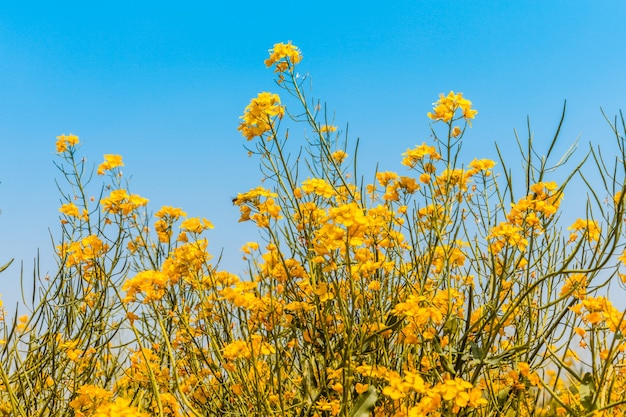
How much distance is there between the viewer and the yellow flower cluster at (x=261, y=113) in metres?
2.34

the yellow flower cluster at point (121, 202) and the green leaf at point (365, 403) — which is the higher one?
the yellow flower cluster at point (121, 202)

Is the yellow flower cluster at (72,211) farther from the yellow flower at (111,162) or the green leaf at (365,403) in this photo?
the green leaf at (365,403)

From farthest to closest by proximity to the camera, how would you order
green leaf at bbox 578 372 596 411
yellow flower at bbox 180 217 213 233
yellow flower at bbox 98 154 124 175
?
yellow flower at bbox 98 154 124 175 < yellow flower at bbox 180 217 213 233 < green leaf at bbox 578 372 596 411

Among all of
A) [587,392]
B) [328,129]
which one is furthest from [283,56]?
[587,392]

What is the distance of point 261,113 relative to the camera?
7.72 feet

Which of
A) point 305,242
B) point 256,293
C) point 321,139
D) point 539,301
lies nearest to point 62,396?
point 256,293

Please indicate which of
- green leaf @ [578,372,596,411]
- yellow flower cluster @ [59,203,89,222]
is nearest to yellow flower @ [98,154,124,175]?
yellow flower cluster @ [59,203,89,222]

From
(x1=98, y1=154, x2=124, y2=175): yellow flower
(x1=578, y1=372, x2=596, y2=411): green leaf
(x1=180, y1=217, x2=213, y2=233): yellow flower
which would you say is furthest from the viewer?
(x1=98, y1=154, x2=124, y2=175): yellow flower

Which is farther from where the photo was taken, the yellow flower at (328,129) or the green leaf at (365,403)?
the yellow flower at (328,129)

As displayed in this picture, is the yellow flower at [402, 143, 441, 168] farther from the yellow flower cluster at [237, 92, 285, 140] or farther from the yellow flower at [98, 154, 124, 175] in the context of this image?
the yellow flower at [98, 154, 124, 175]

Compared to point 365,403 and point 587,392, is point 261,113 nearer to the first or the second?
point 365,403

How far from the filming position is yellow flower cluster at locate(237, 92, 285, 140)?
2.34 meters

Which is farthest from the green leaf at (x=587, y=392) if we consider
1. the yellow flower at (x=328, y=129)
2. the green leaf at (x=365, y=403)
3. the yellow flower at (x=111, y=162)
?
the yellow flower at (x=111, y=162)

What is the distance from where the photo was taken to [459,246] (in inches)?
112
